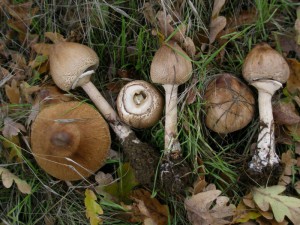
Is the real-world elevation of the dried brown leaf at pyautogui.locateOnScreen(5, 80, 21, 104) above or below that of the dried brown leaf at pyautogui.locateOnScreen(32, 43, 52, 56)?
below

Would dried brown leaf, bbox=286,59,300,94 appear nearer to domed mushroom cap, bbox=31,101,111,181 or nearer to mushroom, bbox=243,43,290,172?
mushroom, bbox=243,43,290,172

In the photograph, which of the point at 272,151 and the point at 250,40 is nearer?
the point at 272,151

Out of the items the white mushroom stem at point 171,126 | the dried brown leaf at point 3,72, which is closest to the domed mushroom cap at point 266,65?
the white mushroom stem at point 171,126

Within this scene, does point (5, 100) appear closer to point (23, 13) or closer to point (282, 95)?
point (23, 13)

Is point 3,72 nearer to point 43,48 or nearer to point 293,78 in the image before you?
point 43,48

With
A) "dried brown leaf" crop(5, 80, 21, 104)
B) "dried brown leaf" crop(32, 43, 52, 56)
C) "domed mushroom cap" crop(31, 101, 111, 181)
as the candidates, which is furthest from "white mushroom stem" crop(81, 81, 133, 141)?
"dried brown leaf" crop(5, 80, 21, 104)

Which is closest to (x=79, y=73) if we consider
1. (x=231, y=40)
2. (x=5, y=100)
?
(x=5, y=100)

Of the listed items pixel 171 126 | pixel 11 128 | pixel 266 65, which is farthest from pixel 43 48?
pixel 266 65
